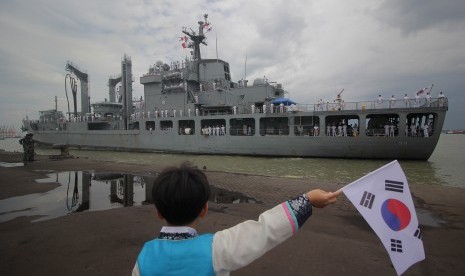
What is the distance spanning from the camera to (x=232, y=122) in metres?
26.1

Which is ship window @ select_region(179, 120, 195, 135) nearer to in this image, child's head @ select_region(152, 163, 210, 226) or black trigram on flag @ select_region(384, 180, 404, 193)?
black trigram on flag @ select_region(384, 180, 404, 193)

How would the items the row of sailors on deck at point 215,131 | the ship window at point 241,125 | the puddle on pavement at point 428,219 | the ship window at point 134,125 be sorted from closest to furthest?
the puddle on pavement at point 428,219 → the row of sailors on deck at point 215,131 → the ship window at point 241,125 → the ship window at point 134,125

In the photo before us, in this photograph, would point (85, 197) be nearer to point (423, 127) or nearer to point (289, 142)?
point (289, 142)

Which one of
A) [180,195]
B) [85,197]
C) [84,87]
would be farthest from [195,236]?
[84,87]

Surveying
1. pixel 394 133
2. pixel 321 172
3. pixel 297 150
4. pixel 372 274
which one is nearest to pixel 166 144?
pixel 297 150

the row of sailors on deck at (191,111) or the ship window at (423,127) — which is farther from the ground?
the row of sailors on deck at (191,111)

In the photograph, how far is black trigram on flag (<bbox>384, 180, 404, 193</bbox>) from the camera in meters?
1.90

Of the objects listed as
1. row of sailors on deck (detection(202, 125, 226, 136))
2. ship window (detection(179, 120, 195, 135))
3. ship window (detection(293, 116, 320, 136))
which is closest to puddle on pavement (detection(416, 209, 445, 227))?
ship window (detection(293, 116, 320, 136))

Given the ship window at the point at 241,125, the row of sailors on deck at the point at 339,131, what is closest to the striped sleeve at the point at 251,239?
the row of sailors on deck at the point at 339,131

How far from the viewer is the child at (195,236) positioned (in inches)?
51.3

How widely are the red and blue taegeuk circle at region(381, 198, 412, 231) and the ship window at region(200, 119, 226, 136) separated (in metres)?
22.1

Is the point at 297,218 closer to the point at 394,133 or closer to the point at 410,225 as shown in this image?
the point at 410,225

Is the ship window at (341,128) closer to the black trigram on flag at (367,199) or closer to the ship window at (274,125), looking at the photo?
the ship window at (274,125)

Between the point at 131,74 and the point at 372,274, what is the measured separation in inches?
1284
